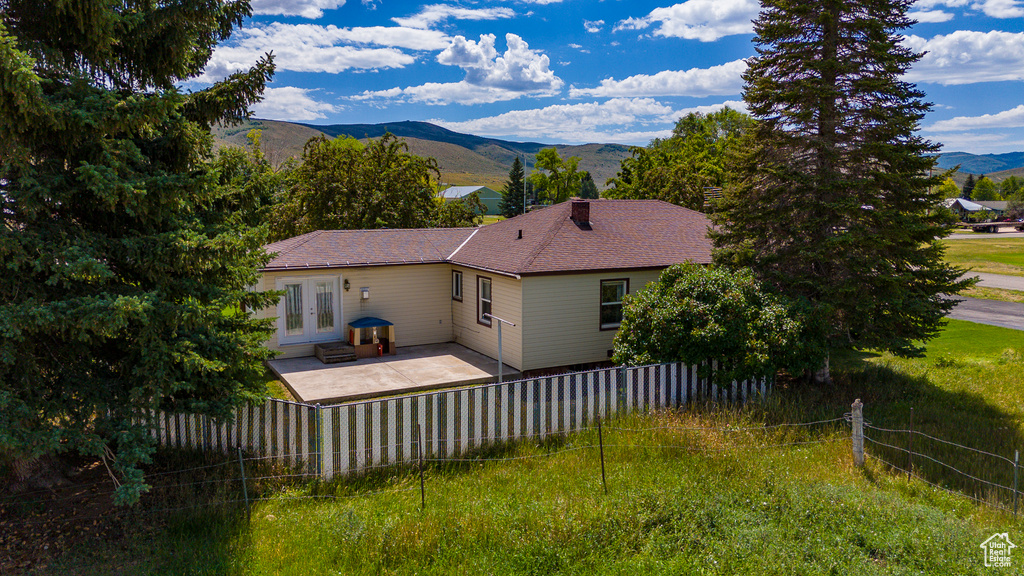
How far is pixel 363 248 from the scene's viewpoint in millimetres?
17719

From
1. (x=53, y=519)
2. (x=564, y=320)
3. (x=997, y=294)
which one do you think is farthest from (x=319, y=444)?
(x=997, y=294)

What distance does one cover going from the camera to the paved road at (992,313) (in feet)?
68.8

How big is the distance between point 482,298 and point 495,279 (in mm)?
1091

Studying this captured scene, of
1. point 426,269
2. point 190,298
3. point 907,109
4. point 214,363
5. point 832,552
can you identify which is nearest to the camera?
point 832,552

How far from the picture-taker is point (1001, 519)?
690 cm

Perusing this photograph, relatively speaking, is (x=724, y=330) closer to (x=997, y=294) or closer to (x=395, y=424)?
(x=395, y=424)

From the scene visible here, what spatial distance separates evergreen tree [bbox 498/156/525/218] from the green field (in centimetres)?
7283

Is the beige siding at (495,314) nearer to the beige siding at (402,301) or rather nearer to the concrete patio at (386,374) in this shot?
the concrete patio at (386,374)

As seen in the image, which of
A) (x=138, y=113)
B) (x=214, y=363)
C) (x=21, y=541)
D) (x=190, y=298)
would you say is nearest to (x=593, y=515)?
(x=214, y=363)

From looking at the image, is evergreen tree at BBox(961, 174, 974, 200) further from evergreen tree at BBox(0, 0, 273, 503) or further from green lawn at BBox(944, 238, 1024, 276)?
evergreen tree at BBox(0, 0, 273, 503)

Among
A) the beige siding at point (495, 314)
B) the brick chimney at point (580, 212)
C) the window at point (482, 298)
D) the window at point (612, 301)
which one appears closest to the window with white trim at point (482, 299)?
the window at point (482, 298)

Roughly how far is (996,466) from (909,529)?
3.64 meters

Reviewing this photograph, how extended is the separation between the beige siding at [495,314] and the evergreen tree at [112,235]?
7912 mm

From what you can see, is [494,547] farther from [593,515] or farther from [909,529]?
[909,529]
